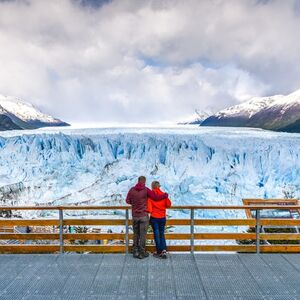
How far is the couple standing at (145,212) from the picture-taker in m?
6.29

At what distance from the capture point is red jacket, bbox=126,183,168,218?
247 inches

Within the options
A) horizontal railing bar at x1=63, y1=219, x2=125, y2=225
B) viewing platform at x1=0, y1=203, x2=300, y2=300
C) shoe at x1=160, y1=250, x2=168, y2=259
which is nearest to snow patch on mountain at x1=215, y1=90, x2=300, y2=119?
viewing platform at x1=0, y1=203, x2=300, y2=300

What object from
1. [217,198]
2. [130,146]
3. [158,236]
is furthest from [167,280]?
[130,146]

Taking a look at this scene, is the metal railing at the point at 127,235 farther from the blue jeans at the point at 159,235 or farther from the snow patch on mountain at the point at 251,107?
the snow patch on mountain at the point at 251,107

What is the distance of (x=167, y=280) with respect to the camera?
5516mm

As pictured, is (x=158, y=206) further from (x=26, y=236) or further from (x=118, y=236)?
(x=26, y=236)

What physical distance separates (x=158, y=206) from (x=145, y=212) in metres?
0.22

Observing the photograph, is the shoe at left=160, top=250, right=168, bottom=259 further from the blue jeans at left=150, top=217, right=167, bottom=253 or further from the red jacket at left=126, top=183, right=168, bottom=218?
the red jacket at left=126, top=183, right=168, bottom=218

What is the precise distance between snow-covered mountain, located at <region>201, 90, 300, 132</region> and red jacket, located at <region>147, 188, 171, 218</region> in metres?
96.7

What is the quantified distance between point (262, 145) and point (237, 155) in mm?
A: 1687

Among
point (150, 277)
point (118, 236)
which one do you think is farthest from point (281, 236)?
point (118, 236)

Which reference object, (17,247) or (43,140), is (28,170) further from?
(17,247)

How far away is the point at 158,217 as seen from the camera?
21.0ft

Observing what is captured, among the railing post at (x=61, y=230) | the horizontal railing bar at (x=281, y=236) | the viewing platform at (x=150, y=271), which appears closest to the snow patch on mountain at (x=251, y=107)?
the horizontal railing bar at (x=281, y=236)
